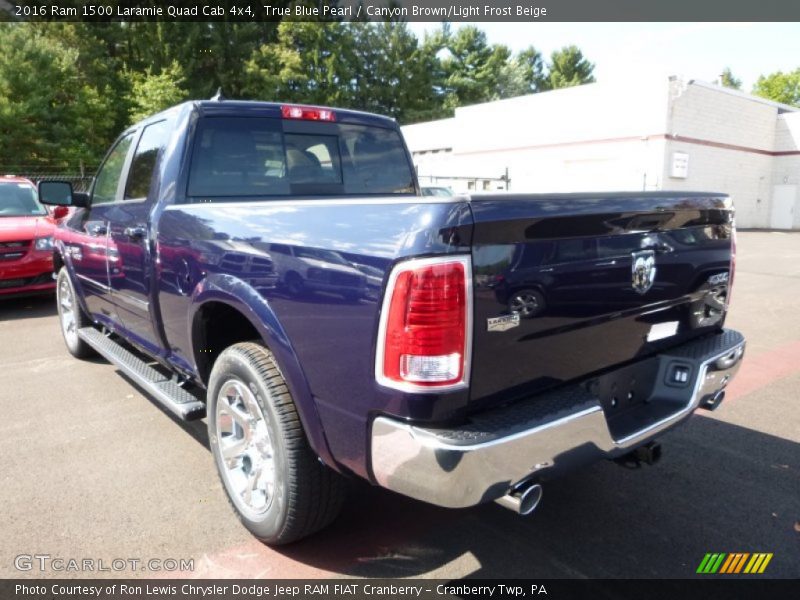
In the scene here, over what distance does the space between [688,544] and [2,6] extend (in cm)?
3889

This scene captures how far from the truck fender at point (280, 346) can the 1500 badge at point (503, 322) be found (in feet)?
2.46

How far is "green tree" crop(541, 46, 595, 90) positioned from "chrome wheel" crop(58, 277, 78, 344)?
61164 millimetres

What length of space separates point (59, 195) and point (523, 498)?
416 centimetres

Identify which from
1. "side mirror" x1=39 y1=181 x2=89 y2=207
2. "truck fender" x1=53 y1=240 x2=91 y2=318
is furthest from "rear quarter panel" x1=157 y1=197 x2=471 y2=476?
"truck fender" x1=53 y1=240 x2=91 y2=318

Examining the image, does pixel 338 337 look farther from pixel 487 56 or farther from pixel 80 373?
pixel 487 56

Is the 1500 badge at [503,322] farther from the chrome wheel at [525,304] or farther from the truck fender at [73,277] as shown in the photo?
the truck fender at [73,277]

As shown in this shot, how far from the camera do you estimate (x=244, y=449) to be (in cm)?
276

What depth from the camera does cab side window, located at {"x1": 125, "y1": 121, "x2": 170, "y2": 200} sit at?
3.58m

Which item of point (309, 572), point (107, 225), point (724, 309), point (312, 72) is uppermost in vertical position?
point (312, 72)

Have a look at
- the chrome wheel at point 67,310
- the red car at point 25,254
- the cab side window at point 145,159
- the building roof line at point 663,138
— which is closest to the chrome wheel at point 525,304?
the cab side window at point 145,159

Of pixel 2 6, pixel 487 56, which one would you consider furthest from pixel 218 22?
pixel 487 56

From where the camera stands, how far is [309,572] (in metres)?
2.52

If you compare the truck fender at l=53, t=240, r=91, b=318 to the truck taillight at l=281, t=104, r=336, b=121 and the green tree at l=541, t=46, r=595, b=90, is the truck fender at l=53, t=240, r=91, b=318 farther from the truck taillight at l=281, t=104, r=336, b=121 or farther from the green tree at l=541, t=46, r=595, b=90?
the green tree at l=541, t=46, r=595, b=90

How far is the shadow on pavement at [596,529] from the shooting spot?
101 inches
